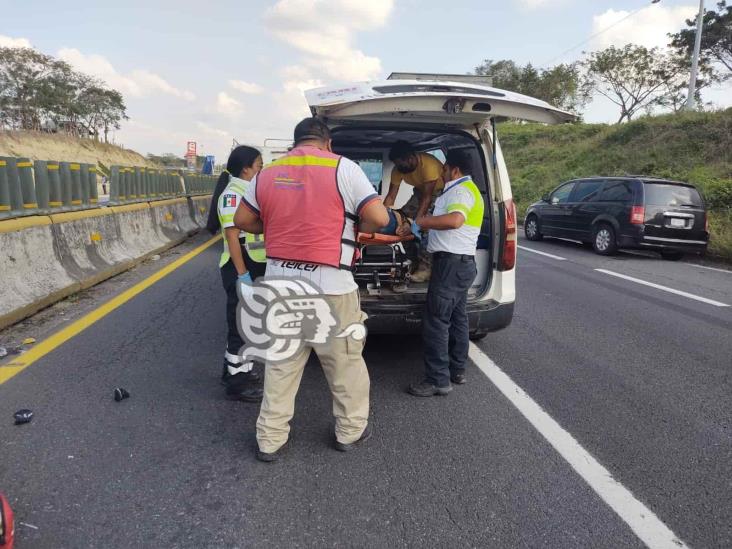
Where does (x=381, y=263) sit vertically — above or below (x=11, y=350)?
above

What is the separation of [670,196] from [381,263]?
8834 millimetres

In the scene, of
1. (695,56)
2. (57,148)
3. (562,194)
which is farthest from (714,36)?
(57,148)

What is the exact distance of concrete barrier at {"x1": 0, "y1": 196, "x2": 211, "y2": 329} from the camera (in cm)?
505

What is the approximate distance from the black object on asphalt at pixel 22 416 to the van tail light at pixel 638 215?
34.6 feet

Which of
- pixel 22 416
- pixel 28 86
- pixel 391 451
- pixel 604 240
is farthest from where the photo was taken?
pixel 28 86

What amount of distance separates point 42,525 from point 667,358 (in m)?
4.66

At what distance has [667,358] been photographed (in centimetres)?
461

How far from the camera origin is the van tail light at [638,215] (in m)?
10.4

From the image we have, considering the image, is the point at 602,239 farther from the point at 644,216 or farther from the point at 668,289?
the point at 668,289

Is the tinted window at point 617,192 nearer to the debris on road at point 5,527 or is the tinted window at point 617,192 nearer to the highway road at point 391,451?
the highway road at point 391,451

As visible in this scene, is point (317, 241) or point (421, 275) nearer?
point (317, 241)

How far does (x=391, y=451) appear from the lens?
2.93 meters

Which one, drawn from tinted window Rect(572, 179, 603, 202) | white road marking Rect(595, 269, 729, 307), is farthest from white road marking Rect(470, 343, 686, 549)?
tinted window Rect(572, 179, 603, 202)

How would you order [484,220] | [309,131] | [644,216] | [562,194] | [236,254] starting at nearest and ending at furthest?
[309,131], [236,254], [484,220], [644,216], [562,194]
